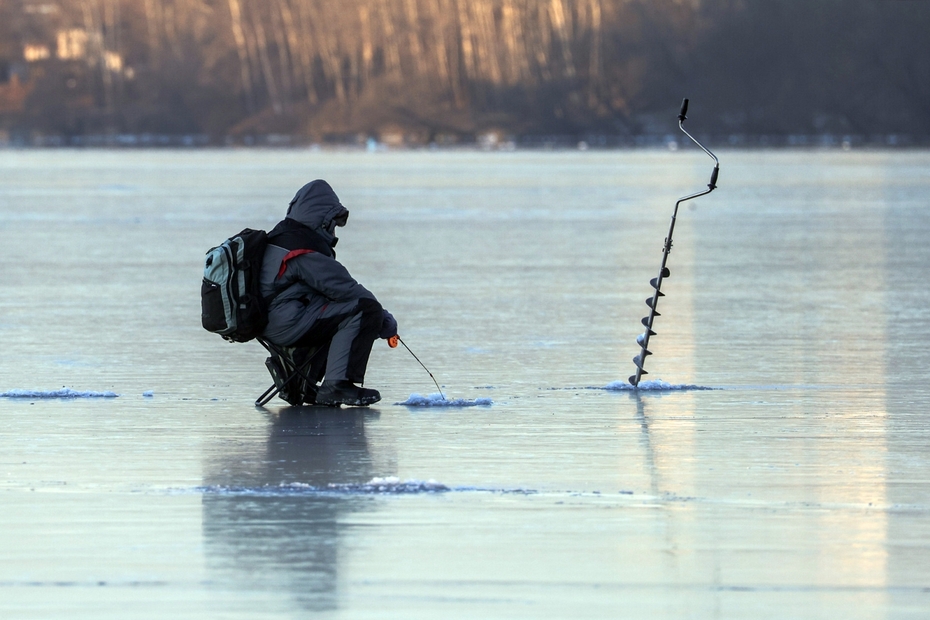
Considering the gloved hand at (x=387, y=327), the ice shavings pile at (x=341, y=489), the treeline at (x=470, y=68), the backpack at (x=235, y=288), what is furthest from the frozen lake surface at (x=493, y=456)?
the treeline at (x=470, y=68)

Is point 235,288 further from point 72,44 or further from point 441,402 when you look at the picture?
point 72,44

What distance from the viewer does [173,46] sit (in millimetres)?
146000

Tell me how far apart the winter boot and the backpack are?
1.52ft

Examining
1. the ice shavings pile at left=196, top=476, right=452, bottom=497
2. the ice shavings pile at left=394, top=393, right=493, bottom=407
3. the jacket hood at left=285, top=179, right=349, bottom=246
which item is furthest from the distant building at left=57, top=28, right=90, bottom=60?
the ice shavings pile at left=196, top=476, right=452, bottom=497

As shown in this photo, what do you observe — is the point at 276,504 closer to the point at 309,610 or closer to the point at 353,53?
the point at 309,610

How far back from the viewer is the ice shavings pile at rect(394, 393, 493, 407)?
8734 millimetres

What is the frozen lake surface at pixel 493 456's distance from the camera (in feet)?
16.7

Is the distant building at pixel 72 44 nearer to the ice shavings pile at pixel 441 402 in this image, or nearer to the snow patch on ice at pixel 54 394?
the snow patch on ice at pixel 54 394

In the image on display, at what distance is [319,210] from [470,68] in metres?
126

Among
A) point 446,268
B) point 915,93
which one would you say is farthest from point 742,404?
point 915,93

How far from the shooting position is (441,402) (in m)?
8.76

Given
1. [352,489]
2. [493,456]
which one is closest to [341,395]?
[493,456]

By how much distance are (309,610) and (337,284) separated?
12.1ft

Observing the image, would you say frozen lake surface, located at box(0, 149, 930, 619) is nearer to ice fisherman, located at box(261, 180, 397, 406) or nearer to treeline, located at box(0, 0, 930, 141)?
ice fisherman, located at box(261, 180, 397, 406)
